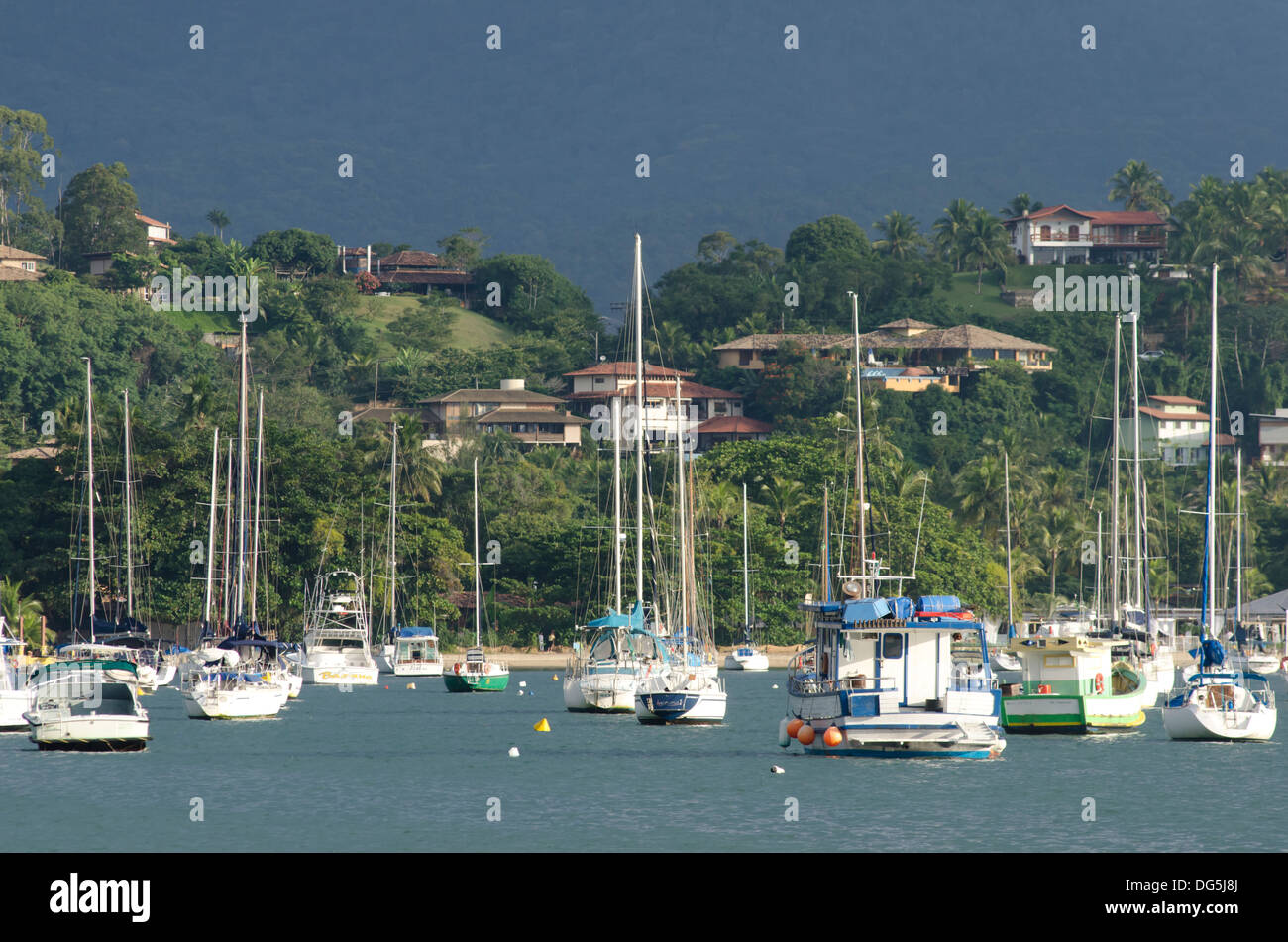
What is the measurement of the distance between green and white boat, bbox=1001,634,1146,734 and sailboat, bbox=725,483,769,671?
53973 mm

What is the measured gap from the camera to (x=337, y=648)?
10256cm

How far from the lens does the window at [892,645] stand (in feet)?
164

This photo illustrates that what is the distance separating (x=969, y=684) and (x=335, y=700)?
4470cm

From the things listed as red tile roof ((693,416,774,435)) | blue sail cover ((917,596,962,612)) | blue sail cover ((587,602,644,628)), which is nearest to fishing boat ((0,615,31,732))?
blue sail cover ((587,602,644,628))

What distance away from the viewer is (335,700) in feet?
290

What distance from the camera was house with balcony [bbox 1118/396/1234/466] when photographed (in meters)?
184

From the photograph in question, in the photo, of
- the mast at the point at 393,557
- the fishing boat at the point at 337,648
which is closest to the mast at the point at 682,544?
the fishing boat at the point at 337,648

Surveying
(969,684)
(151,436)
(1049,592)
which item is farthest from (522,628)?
(969,684)

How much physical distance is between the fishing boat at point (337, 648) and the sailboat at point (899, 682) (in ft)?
165

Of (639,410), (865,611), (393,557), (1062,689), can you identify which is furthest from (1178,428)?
(865,611)

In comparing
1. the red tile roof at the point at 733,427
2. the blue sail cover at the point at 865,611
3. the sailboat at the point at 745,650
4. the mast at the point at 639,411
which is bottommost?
the sailboat at the point at 745,650

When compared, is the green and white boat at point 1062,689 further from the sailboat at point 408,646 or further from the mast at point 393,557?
the mast at point 393,557

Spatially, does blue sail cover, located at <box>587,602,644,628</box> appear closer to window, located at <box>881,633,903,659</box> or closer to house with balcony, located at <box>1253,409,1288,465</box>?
window, located at <box>881,633,903,659</box>

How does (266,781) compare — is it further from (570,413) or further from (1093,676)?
(570,413)
